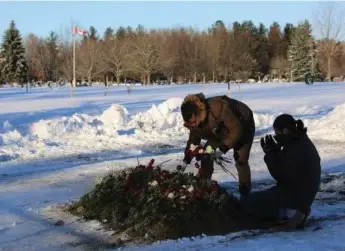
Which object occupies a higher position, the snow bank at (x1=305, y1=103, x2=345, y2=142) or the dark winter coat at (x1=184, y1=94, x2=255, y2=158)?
the dark winter coat at (x1=184, y1=94, x2=255, y2=158)

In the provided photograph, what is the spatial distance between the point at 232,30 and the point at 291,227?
100685 mm

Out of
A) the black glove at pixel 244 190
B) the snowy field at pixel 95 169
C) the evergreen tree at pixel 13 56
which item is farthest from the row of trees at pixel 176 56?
the black glove at pixel 244 190

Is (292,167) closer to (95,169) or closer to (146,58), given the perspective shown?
(95,169)

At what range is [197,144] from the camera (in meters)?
6.86

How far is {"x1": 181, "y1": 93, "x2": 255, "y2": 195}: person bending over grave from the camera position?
6.18m

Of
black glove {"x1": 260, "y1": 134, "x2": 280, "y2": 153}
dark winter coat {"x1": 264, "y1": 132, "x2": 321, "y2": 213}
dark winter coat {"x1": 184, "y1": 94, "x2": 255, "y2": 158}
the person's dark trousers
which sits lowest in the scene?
the person's dark trousers

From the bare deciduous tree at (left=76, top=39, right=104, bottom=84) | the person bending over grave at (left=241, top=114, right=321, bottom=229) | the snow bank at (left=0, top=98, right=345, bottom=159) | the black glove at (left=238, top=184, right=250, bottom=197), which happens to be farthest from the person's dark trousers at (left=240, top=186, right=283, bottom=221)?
the bare deciduous tree at (left=76, top=39, right=104, bottom=84)

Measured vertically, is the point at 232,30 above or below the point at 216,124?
above

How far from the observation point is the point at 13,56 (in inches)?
3142

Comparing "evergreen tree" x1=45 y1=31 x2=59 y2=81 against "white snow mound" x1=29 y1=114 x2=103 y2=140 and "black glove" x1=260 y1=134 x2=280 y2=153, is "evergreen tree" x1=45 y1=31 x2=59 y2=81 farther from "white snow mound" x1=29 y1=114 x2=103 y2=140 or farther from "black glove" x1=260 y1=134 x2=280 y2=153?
"black glove" x1=260 y1=134 x2=280 y2=153

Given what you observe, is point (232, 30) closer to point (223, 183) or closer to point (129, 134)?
point (129, 134)

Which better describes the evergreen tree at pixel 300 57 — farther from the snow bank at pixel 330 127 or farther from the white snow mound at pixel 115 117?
the white snow mound at pixel 115 117

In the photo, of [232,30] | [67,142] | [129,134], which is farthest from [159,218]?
[232,30]

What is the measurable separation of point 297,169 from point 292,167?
58mm
